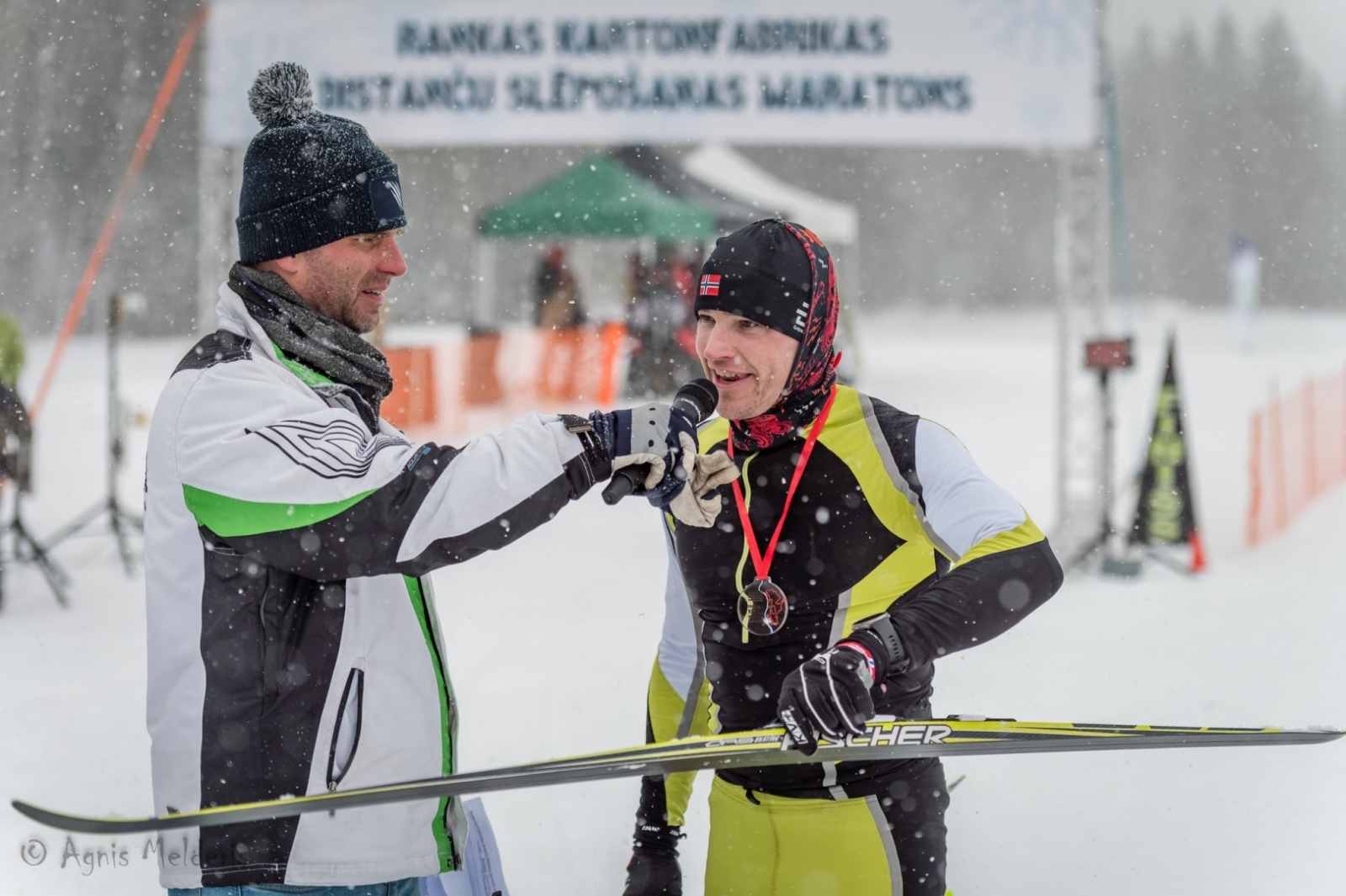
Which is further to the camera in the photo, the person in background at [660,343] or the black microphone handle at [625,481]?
the person in background at [660,343]

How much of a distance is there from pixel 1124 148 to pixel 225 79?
42.5 metres

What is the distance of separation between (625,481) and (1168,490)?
6.28m

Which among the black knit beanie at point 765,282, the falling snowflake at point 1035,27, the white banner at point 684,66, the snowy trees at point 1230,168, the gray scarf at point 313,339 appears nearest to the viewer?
the gray scarf at point 313,339

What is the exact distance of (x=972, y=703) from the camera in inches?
192

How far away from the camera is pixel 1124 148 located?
42656mm

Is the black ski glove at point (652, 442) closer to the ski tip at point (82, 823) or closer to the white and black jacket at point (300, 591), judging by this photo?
the white and black jacket at point (300, 591)

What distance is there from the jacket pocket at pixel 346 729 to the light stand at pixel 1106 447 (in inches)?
229

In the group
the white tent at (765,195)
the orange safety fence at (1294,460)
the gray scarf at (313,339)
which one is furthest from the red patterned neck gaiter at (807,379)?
the white tent at (765,195)

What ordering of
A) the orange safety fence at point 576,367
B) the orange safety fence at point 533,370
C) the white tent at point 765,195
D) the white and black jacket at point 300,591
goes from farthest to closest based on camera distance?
the white tent at point 765,195 → the orange safety fence at point 576,367 → the orange safety fence at point 533,370 → the white and black jacket at point 300,591

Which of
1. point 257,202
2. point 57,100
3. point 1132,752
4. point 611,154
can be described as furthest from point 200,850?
point 57,100

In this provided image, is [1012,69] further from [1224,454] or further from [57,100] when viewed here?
[57,100]

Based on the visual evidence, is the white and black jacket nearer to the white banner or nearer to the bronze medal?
the bronze medal

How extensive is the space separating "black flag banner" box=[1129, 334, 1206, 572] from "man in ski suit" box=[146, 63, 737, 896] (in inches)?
236

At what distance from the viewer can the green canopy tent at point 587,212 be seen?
1191 centimetres
